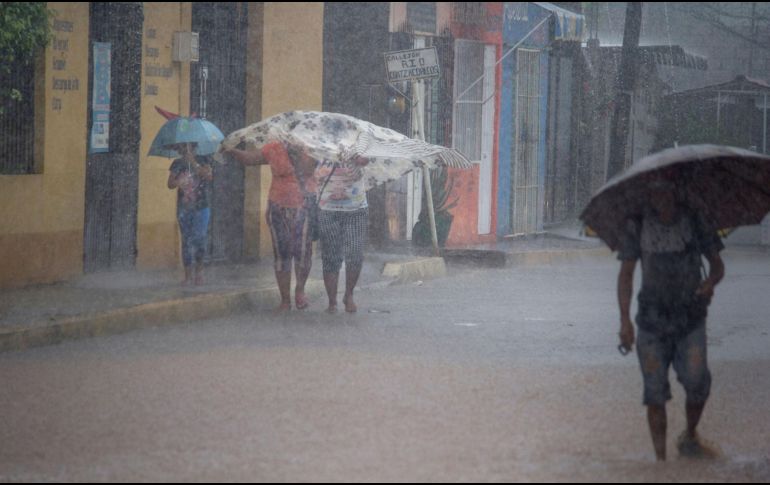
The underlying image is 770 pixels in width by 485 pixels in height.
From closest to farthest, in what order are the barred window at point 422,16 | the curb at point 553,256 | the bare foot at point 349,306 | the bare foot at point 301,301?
1. the bare foot at point 349,306
2. the bare foot at point 301,301
3. the curb at point 553,256
4. the barred window at point 422,16

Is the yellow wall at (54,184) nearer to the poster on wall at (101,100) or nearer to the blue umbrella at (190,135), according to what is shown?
the poster on wall at (101,100)

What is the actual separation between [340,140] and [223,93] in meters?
4.88

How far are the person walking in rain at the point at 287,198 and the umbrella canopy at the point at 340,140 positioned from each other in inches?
5.6

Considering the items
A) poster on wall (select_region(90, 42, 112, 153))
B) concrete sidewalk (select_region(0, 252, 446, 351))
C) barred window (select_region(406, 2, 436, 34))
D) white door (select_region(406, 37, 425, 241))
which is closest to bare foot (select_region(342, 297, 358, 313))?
concrete sidewalk (select_region(0, 252, 446, 351))

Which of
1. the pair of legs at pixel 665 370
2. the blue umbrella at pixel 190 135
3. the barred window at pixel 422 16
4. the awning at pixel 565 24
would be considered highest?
the awning at pixel 565 24

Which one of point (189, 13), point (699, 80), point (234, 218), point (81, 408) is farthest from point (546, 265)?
point (699, 80)

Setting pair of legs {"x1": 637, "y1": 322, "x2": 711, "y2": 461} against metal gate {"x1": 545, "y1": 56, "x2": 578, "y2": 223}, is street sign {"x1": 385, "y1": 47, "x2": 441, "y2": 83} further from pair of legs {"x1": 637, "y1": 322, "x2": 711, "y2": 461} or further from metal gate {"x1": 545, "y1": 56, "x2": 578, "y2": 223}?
pair of legs {"x1": 637, "y1": 322, "x2": 711, "y2": 461}

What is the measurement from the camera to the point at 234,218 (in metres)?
17.4

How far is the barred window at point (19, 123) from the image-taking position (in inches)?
534

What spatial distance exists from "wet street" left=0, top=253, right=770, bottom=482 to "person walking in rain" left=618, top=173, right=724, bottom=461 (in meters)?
0.40

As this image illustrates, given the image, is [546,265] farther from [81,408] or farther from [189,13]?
[81,408]

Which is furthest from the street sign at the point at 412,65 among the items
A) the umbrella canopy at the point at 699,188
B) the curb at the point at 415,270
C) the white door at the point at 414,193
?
the umbrella canopy at the point at 699,188

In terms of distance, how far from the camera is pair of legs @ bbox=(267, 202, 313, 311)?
12.7 meters

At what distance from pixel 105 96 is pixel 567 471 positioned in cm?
961
